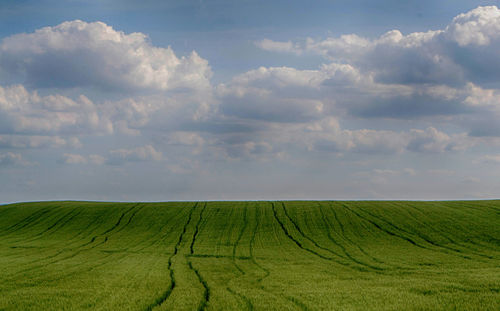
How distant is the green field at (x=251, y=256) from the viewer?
654 inches

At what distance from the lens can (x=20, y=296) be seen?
687 inches

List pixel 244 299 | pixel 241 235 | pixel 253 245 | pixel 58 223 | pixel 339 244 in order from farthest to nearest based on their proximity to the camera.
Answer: pixel 58 223 → pixel 241 235 → pixel 253 245 → pixel 339 244 → pixel 244 299

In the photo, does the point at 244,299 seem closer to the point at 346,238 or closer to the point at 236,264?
the point at 236,264

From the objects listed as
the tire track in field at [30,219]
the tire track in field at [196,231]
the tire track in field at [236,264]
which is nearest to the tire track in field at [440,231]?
the tire track in field at [236,264]

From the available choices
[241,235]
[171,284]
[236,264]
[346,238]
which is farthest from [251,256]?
[171,284]

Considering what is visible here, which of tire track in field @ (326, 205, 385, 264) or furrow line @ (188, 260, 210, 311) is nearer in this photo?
furrow line @ (188, 260, 210, 311)

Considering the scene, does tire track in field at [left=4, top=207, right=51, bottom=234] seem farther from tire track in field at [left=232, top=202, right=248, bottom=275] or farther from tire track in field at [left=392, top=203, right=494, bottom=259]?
tire track in field at [left=392, top=203, right=494, bottom=259]

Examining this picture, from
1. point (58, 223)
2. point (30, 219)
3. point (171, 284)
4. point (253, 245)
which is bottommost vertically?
point (253, 245)

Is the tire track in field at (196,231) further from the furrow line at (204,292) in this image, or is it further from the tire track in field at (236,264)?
the furrow line at (204,292)

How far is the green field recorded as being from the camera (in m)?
16.6

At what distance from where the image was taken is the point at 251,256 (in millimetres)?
33312

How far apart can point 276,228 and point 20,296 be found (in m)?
33.5

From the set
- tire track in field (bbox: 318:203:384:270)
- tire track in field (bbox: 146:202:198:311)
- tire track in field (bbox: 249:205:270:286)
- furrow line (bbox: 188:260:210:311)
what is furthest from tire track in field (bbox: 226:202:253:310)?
tire track in field (bbox: 318:203:384:270)

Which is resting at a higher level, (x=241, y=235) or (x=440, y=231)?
(x=440, y=231)
